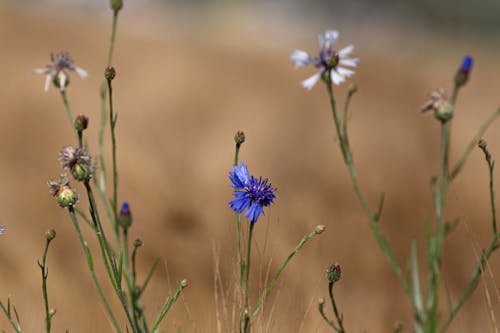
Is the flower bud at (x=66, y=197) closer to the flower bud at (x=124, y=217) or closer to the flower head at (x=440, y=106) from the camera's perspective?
the flower bud at (x=124, y=217)

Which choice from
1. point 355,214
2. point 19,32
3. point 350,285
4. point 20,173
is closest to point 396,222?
point 355,214

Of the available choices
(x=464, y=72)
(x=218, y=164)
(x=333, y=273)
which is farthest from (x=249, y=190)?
(x=218, y=164)

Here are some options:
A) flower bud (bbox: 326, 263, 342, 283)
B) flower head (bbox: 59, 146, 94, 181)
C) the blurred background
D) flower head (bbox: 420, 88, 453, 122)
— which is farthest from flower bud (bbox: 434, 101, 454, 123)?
the blurred background

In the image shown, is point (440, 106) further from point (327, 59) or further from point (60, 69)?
point (60, 69)

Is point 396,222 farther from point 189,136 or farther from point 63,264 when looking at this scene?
point 63,264

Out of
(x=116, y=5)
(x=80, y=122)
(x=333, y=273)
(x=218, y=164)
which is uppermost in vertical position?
(x=218, y=164)

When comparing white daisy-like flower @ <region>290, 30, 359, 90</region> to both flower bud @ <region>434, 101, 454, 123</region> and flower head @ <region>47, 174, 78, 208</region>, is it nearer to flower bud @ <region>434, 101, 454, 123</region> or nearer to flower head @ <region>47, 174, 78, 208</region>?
flower bud @ <region>434, 101, 454, 123</region>

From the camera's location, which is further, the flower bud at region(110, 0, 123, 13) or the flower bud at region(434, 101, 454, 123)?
the flower bud at region(110, 0, 123, 13)
